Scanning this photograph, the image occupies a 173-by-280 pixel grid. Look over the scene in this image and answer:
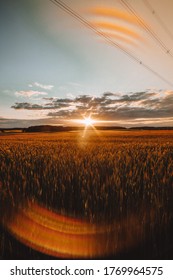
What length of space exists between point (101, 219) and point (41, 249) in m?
0.64

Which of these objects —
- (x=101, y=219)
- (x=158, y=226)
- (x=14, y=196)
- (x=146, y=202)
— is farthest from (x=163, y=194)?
(x=14, y=196)

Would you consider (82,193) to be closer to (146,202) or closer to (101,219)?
(101,219)

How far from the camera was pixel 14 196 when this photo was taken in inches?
121

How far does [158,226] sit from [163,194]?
0.61 meters

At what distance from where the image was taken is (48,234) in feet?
7.91

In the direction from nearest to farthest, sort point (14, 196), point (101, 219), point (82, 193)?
point (101, 219)
point (82, 193)
point (14, 196)

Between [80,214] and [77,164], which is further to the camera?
[77,164]

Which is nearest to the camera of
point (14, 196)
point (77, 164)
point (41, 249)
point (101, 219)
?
point (41, 249)
